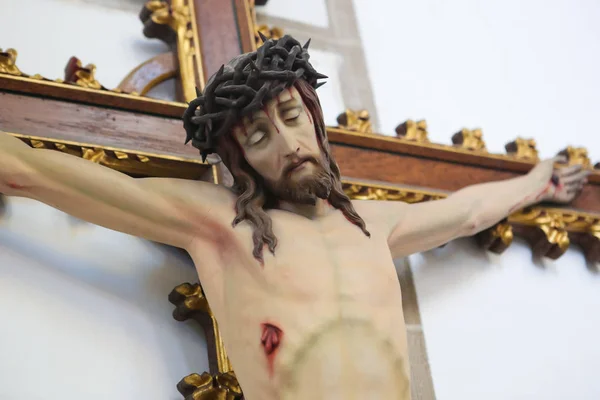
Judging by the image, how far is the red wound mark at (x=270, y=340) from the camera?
1.11m

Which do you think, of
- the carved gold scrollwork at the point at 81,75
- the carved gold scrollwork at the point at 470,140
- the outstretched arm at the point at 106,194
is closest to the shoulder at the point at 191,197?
the outstretched arm at the point at 106,194

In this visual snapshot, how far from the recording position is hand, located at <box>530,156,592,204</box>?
1616 mm

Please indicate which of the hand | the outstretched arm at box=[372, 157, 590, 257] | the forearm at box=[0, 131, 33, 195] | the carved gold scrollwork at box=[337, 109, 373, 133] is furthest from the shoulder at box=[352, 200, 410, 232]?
the forearm at box=[0, 131, 33, 195]

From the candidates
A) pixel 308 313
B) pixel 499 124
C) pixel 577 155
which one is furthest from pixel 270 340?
pixel 499 124

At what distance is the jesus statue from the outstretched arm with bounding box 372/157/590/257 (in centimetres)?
6

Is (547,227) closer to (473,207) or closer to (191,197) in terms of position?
(473,207)

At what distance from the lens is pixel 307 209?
1264 mm

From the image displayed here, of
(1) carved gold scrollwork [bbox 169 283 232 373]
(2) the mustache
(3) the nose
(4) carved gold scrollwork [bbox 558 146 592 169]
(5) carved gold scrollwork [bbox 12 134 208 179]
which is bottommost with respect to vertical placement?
(1) carved gold scrollwork [bbox 169 283 232 373]

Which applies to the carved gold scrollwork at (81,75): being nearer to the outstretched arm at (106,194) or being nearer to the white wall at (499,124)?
the outstretched arm at (106,194)

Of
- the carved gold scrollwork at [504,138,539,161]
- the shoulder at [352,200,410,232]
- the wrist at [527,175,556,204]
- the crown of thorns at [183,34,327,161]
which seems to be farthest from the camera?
the carved gold scrollwork at [504,138,539,161]

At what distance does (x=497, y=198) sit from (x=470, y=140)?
18 centimetres

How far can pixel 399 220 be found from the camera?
1361 mm

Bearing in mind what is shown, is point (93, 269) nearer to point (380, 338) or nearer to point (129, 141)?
point (129, 141)

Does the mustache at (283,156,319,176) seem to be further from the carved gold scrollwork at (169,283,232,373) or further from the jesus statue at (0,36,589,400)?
the carved gold scrollwork at (169,283,232,373)
